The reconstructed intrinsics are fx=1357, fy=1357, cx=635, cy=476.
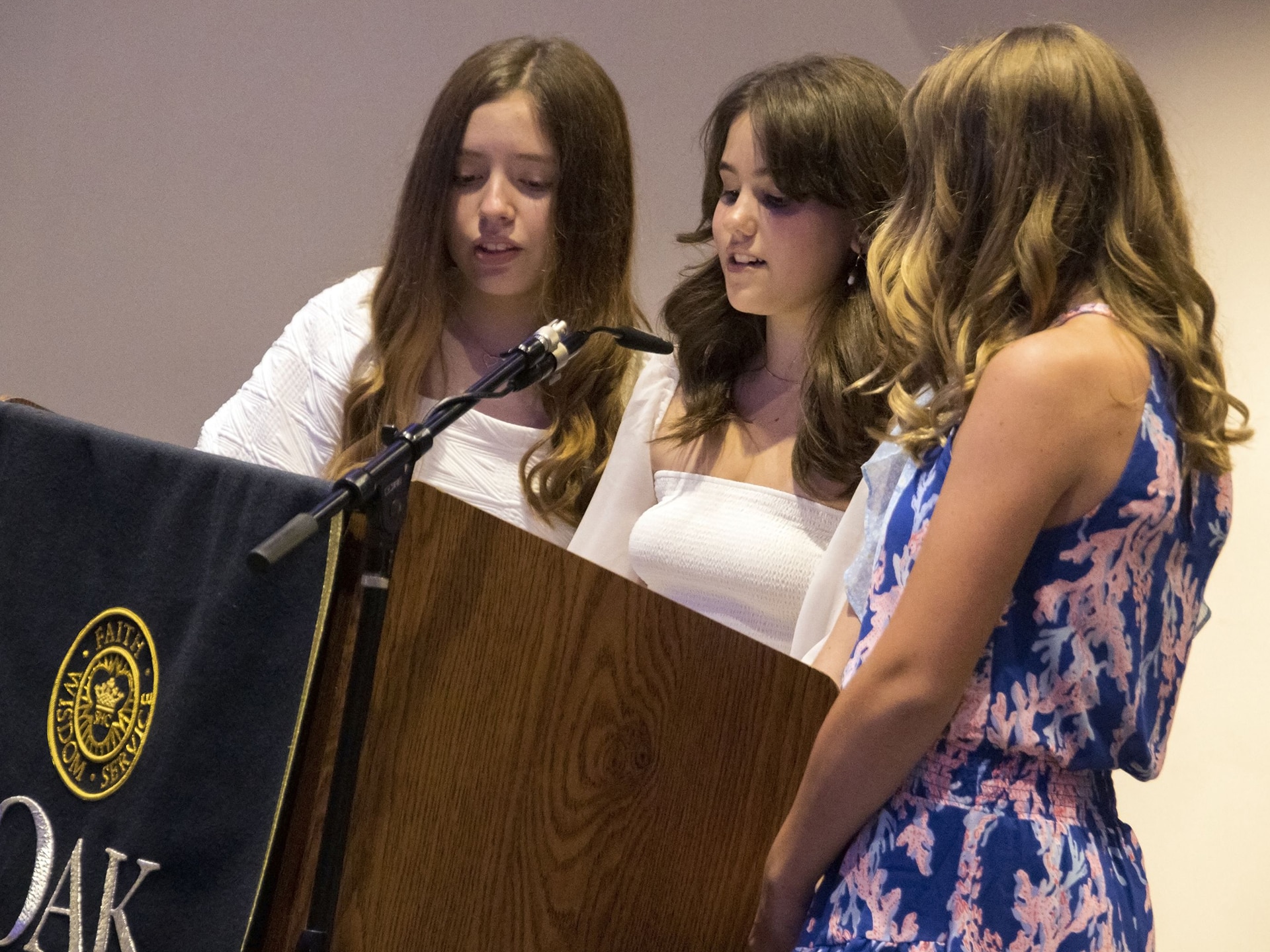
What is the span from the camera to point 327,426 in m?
2.41

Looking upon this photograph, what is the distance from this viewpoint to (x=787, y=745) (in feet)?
4.31

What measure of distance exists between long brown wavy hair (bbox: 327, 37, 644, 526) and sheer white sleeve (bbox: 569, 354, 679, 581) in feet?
0.32

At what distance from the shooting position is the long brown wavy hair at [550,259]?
7.68 feet

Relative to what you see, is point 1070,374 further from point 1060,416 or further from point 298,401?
point 298,401

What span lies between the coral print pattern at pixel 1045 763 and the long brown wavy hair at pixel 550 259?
1.10 meters

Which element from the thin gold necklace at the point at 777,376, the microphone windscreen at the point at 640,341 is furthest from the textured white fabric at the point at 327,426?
the microphone windscreen at the point at 640,341

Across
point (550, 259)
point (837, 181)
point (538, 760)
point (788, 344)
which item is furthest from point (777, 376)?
point (538, 760)

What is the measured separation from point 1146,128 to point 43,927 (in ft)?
4.30

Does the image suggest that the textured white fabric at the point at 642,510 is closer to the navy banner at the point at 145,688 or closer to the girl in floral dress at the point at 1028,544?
the girl in floral dress at the point at 1028,544

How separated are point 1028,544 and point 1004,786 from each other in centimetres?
24

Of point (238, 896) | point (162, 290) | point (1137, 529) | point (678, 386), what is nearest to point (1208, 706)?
point (678, 386)

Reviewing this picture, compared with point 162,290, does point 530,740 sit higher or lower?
lower

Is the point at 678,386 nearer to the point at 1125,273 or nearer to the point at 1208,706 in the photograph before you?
the point at 1125,273

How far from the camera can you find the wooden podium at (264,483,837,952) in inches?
44.5
